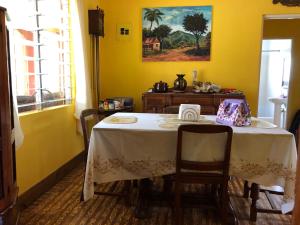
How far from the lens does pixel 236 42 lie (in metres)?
4.08

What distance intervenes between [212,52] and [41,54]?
2518 millimetres

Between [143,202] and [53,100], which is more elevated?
[53,100]

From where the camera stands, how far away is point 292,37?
5211 millimetres

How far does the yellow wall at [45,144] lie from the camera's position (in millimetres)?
2416

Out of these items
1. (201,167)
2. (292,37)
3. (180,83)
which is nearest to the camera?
(201,167)

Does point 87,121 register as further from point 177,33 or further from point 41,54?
point 177,33

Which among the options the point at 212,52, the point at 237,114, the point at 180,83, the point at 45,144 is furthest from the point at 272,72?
the point at 45,144

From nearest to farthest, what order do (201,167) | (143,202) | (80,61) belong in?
(201,167), (143,202), (80,61)

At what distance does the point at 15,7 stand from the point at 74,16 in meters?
0.98

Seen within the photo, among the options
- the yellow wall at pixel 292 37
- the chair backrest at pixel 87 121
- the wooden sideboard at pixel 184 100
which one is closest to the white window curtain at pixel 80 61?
the chair backrest at pixel 87 121

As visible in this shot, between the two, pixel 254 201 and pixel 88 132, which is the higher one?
pixel 88 132

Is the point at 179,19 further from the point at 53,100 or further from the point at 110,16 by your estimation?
the point at 53,100

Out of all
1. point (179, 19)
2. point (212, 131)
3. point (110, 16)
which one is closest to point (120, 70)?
point (110, 16)

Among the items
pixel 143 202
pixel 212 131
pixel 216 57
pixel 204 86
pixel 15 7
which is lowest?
pixel 143 202
